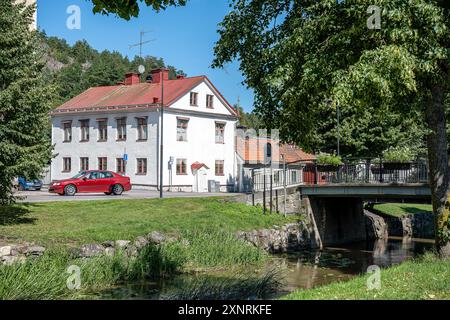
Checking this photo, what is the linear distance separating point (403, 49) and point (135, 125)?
3559 centimetres

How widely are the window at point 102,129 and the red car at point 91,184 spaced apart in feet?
46.0

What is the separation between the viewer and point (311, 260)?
2559 cm

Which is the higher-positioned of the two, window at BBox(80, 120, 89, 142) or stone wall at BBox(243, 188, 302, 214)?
window at BBox(80, 120, 89, 142)

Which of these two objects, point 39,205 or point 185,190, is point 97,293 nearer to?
point 39,205

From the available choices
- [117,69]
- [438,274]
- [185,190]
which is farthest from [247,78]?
[117,69]

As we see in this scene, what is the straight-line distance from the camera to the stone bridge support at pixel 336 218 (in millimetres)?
33062

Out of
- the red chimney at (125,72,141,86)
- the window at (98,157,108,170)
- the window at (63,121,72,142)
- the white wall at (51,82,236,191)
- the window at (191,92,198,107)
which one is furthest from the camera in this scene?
the red chimney at (125,72,141,86)

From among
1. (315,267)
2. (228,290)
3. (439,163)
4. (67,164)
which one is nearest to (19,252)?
(228,290)

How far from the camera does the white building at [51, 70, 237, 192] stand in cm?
4625

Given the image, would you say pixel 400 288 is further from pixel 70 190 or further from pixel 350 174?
pixel 70 190

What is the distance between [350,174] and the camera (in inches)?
1217

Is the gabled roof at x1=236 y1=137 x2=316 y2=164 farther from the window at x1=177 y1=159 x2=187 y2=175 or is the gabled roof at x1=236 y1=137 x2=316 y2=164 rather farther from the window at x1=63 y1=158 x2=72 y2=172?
the window at x1=63 y1=158 x2=72 y2=172

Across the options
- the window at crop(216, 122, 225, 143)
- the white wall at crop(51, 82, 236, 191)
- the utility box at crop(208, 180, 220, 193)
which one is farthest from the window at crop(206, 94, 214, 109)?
the utility box at crop(208, 180, 220, 193)

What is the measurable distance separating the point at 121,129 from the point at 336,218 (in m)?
21.4
